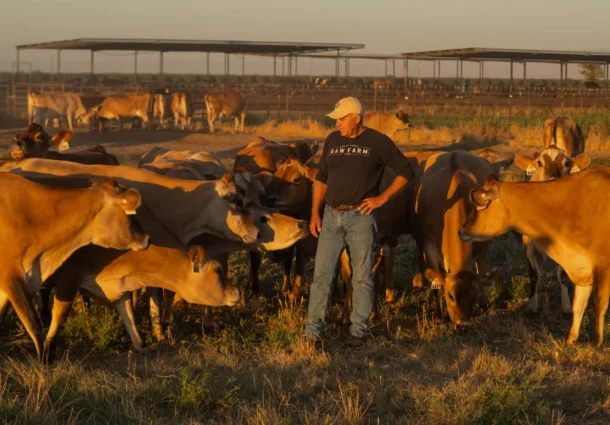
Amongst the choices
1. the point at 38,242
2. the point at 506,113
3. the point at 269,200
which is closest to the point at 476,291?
the point at 269,200

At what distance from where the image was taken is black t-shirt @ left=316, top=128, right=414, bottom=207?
311 inches

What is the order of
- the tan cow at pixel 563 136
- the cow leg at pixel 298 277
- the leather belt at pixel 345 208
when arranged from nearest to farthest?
1. the leather belt at pixel 345 208
2. the cow leg at pixel 298 277
3. the tan cow at pixel 563 136

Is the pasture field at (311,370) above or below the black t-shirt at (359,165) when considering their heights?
below

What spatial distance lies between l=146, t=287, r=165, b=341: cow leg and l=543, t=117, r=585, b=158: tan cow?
8.89m

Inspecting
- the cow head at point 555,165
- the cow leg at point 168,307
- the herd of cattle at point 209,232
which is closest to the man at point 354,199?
the herd of cattle at point 209,232

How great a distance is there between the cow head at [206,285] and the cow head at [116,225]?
0.61 metres

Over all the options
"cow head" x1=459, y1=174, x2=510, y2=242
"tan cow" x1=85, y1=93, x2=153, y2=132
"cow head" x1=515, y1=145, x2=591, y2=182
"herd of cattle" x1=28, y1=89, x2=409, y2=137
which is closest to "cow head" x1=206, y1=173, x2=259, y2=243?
"cow head" x1=459, y1=174, x2=510, y2=242

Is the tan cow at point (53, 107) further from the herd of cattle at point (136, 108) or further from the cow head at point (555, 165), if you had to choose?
the cow head at point (555, 165)

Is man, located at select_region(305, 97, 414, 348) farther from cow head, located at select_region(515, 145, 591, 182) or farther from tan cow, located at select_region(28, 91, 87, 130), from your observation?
tan cow, located at select_region(28, 91, 87, 130)

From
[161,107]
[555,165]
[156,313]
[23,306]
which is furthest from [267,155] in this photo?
[161,107]

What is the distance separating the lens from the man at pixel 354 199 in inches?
311

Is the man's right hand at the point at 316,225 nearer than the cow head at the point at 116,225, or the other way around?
the cow head at the point at 116,225

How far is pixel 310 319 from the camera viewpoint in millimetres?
8219

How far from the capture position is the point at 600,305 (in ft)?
26.8
